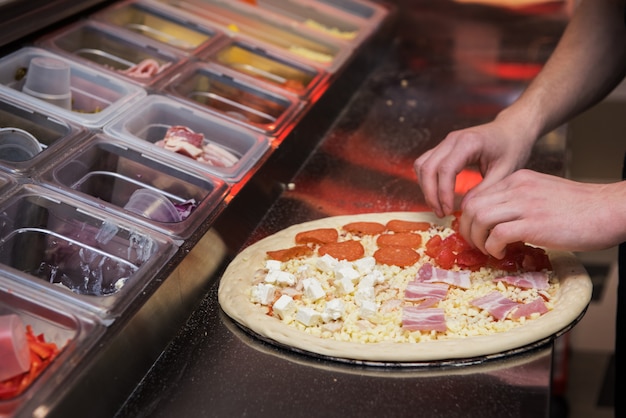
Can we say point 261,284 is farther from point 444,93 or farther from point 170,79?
point 444,93

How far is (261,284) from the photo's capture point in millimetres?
2301

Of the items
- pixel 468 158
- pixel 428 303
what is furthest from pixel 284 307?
pixel 468 158

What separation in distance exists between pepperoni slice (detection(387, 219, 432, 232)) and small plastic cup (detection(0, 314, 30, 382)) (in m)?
1.32

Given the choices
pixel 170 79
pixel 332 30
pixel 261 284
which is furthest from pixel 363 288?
pixel 332 30

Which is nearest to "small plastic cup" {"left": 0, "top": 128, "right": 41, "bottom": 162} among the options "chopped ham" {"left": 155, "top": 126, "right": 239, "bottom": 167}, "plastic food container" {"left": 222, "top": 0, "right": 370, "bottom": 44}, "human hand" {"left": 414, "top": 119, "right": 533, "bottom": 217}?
"chopped ham" {"left": 155, "top": 126, "right": 239, "bottom": 167}

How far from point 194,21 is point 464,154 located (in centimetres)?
184

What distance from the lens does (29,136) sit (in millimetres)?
2586

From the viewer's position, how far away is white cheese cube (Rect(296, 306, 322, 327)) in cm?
213

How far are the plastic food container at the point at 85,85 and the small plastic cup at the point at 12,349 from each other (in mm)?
1176

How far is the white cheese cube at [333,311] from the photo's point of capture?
216 cm

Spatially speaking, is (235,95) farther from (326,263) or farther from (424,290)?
(424,290)

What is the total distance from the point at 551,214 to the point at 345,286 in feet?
2.06

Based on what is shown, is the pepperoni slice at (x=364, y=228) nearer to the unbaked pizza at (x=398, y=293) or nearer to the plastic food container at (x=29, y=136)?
the unbaked pizza at (x=398, y=293)

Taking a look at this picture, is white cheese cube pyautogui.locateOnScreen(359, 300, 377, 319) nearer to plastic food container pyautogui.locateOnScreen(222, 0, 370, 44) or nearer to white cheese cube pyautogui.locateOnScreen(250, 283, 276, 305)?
white cheese cube pyautogui.locateOnScreen(250, 283, 276, 305)
